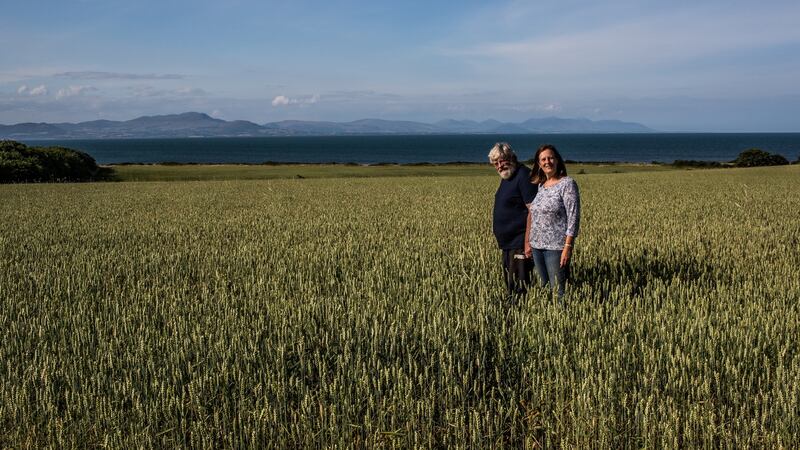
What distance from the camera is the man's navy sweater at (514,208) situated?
21.3 ft

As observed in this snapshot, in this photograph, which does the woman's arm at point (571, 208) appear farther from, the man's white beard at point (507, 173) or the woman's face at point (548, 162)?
the man's white beard at point (507, 173)

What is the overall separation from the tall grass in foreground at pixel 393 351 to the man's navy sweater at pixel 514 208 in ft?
2.12

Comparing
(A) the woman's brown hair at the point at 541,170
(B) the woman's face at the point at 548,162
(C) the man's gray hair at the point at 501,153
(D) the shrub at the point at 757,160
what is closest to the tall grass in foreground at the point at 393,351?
(A) the woman's brown hair at the point at 541,170

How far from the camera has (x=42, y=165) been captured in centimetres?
4647

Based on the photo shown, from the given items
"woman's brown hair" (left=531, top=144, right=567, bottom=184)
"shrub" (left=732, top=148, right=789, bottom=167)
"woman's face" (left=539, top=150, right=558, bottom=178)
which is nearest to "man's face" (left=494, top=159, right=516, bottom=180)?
"woman's brown hair" (left=531, top=144, right=567, bottom=184)

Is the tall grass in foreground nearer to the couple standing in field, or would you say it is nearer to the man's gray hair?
the couple standing in field

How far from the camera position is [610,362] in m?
4.65

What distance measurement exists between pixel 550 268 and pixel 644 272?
9.27 feet

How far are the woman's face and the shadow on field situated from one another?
1850 millimetres

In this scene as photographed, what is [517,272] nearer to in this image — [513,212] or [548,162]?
[513,212]

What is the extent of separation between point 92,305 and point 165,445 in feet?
12.1

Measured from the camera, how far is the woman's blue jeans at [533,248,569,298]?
638cm

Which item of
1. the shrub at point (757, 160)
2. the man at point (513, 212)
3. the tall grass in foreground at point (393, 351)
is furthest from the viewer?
the shrub at point (757, 160)

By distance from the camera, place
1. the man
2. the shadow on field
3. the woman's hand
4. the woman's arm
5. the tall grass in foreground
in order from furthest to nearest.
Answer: the shadow on field → the man → the woman's hand → the woman's arm → the tall grass in foreground
